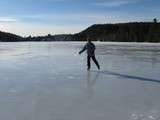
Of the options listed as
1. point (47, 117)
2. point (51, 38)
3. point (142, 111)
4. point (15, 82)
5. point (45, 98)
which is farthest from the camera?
point (51, 38)

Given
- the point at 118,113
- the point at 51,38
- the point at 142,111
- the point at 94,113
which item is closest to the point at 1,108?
the point at 94,113

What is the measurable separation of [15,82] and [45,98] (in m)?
2.12

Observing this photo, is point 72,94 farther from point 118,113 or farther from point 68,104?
point 118,113

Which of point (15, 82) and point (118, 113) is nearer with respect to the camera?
point (118, 113)

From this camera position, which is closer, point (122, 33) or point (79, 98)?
point (79, 98)

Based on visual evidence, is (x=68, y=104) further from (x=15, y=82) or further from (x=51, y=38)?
(x=51, y=38)

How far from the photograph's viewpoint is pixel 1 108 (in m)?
4.78

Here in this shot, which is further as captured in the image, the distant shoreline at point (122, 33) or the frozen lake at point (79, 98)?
the distant shoreline at point (122, 33)

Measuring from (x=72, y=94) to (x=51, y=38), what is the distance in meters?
119

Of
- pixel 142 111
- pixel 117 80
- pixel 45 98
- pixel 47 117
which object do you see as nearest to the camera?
pixel 47 117

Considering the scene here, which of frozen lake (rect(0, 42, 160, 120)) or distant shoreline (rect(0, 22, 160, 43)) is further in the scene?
distant shoreline (rect(0, 22, 160, 43))

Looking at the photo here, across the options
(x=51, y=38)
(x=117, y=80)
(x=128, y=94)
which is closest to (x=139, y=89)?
(x=128, y=94)

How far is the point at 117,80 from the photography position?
795cm

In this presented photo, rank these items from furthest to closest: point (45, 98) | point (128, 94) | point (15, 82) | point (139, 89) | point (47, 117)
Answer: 1. point (15, 82)
2. point (139, 89)
3. point (128, 94)
4. point (45, 98)
5. point (47, 117)
